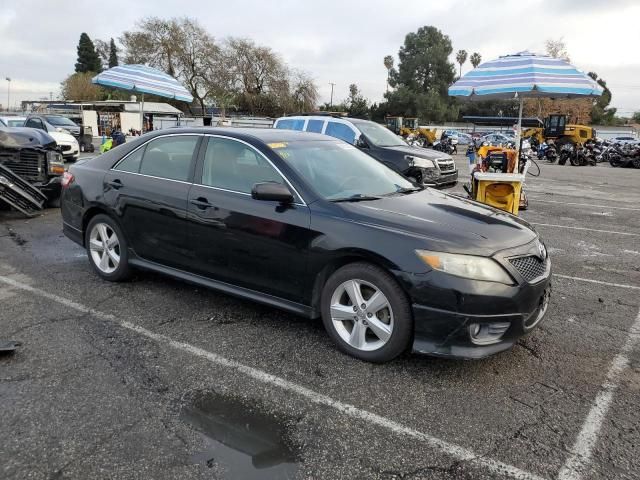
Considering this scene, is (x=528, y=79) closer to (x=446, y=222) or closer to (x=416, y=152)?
(x=416, y=152)

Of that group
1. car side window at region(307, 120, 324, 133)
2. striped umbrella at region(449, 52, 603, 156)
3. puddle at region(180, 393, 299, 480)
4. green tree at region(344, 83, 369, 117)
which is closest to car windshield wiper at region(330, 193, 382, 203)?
puddle at region(180, 393, 299, 480)

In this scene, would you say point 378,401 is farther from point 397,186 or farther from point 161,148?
point 161,148

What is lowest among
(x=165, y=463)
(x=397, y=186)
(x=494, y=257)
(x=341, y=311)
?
(x=165, y=463)

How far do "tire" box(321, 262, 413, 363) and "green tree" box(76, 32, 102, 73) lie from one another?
89532 mm

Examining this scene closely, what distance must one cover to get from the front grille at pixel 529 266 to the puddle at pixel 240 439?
1734 mm

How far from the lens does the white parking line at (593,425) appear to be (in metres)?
2.46

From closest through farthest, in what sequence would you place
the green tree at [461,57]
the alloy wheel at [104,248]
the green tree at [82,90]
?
the alloy wheel at [104,248], the green tree at [82,90], the green tree at [461,57]

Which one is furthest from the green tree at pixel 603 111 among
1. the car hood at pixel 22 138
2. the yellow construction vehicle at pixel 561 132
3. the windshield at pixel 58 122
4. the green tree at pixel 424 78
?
the car hood at pixel 22 138

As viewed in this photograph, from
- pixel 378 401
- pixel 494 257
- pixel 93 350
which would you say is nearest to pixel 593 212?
pixel 494 257

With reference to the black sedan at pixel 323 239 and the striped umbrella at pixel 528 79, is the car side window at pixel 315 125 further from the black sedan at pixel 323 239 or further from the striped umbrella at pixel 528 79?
the black sedan at pixel 323 239

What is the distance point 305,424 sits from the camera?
2.79 metres

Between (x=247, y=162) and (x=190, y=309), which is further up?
(x=247, y=162)

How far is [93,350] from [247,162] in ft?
5.78

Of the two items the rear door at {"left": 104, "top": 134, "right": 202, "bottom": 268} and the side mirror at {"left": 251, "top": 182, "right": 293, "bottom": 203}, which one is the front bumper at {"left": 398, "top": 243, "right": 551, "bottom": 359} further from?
the rear door at {"left": 104, "top": 134, "right": 202, "bottom": 268}
